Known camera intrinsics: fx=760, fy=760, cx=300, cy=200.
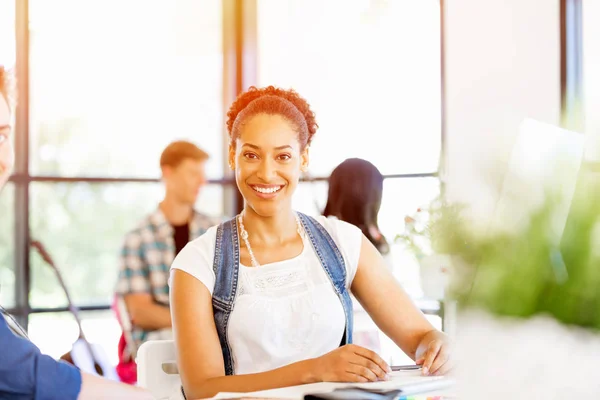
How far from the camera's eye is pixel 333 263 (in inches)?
67.8

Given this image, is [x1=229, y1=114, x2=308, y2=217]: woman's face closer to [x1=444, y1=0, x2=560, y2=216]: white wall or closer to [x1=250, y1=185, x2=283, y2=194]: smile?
[x1=250, y1=185, x2=283, y2=194]: smile

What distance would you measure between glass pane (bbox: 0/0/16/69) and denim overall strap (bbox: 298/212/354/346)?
114 inches

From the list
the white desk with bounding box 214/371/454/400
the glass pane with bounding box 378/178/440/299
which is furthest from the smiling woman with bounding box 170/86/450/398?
the glass pane with bounding box 378/178/440/299

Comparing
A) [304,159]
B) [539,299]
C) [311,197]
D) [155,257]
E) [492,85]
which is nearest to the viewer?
[539,299]

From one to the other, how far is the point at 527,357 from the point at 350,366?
1.10 m

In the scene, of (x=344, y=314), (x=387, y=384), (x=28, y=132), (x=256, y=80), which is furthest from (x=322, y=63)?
(x=387, y=384)

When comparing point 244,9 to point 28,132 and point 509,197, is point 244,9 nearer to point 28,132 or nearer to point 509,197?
point 28,132

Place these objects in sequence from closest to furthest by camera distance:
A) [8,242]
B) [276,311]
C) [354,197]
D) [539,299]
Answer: [539,299], [276,311], [354,197], [8,242]

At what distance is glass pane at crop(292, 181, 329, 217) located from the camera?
14.5 feet

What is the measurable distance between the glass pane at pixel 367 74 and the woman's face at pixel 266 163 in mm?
2144

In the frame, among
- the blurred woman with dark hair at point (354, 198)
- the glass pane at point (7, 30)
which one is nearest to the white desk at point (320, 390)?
the blurred woman with dark hair at point (354, 198)

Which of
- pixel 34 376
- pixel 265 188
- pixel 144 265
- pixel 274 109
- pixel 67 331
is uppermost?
pixel 274 109

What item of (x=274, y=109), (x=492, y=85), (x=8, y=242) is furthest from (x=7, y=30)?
(x=492, y=85)

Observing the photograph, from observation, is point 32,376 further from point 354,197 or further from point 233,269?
point 354,197
